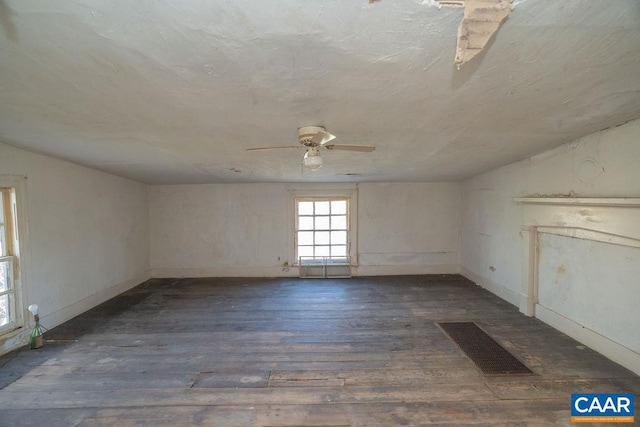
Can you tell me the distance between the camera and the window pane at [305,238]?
5660 mm

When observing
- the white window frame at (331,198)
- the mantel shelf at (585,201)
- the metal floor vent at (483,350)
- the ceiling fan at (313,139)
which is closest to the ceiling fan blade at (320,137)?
the ceiling fan at (313,139)

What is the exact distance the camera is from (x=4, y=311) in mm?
2787

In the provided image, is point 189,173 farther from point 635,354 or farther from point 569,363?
point 635,354

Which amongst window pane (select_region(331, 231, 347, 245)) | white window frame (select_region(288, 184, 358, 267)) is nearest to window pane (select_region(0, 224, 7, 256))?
white window frame (select_region(288, 184, 358, 267))

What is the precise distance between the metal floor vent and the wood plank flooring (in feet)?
0.30

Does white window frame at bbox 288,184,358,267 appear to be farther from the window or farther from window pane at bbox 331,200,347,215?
the window

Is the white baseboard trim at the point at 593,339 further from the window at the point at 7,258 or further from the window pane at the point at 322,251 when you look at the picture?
the window at the point at 7,258

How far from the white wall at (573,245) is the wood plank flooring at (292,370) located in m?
0.33

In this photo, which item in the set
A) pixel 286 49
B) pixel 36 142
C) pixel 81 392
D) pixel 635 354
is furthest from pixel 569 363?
pixel 36 142

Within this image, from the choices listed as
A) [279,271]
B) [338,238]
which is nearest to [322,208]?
[338,238]

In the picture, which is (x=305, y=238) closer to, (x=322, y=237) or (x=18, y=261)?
(x=322, y=237)

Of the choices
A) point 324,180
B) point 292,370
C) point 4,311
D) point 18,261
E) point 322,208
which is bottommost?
point 292,370

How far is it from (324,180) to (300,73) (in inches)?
152

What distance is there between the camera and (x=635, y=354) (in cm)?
233
